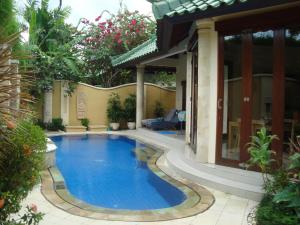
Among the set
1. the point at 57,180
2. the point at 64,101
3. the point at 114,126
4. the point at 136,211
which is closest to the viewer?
the point at 136,211

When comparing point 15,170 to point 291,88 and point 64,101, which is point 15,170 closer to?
point 291,88

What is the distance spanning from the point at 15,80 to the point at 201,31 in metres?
4.73

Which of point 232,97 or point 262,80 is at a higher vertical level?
point 262,80

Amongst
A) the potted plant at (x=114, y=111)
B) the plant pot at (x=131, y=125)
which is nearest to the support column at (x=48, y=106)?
the potted plant at (x=114, y=111)

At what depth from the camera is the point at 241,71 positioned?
7145 mm

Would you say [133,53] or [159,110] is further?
[159,110]

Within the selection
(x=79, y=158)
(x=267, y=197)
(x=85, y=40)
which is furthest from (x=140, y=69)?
(x=267, y=197)

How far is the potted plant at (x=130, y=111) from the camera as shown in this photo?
1884 centimetres

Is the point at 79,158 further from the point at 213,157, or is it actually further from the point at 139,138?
the point at 213,157

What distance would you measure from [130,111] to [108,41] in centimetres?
493

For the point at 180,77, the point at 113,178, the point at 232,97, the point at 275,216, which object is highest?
the point at 180,77

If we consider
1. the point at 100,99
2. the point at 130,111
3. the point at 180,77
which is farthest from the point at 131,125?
the point at 180,77

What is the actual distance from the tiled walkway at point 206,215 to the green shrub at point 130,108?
12.8 m

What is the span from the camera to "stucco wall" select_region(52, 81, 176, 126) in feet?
59.7
